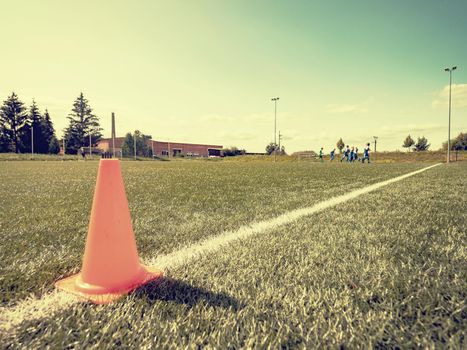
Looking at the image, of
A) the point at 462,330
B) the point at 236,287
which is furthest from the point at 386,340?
the point at 236,287

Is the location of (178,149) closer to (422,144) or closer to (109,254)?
(422,144)

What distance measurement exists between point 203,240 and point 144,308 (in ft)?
3.45

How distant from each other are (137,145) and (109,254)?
253 feet

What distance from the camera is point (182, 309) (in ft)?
4.08

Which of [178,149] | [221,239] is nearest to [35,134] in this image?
[178,149]

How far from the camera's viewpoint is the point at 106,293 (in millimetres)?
1415

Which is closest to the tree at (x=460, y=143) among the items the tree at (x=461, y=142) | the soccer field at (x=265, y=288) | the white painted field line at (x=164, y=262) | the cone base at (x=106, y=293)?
the tree at (x=461, y=142)

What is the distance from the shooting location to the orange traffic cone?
4.75 feet

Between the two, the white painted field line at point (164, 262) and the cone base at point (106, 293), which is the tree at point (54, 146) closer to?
the white painted field line at point (164, 262)

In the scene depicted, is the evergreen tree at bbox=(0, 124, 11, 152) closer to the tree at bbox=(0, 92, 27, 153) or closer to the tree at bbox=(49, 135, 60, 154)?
the tree at bbox=(0, 92, 27, 153)

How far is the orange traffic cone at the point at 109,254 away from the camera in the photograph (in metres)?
1.45

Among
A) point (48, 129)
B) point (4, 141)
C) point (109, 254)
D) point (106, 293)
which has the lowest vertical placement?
point (106, 293)

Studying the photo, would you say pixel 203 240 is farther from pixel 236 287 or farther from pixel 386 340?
pixel 386 340

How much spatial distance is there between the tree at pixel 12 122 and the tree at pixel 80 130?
355 inches
